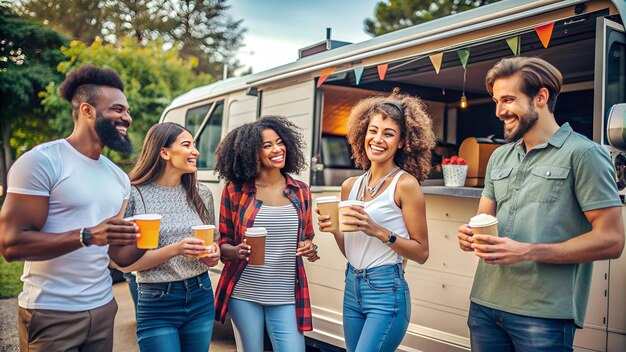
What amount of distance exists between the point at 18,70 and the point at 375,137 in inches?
871

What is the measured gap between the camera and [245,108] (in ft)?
18.0

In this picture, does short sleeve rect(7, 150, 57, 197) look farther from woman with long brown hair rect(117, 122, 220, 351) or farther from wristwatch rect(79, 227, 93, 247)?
woman with long brown hair rect(117, 122, 220, 351)

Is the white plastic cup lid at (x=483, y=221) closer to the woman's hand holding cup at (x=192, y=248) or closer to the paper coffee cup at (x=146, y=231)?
the woman's hand holding cup at (x=192, y=248)

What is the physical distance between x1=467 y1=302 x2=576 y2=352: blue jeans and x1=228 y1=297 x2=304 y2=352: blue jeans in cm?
99

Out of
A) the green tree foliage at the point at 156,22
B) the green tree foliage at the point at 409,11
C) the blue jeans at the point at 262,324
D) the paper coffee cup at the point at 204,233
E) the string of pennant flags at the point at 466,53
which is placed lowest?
the blue jeans at the point at 262,324

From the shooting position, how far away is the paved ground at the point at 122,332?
17.3 ft

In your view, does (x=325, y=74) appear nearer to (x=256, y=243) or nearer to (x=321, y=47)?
(x=321, y=47)

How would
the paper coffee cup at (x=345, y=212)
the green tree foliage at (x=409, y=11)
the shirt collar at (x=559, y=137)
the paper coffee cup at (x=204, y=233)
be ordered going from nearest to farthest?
the shirt collar at (x=559, y=137), the paper coffee cup at (x=345, y=212), the paper coffee cup at (x=204, y=233), the green tree foliage at (x=409, y=11)

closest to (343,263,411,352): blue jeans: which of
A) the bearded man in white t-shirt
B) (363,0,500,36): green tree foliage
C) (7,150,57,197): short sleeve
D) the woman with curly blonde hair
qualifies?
the woman with curly blonde hair

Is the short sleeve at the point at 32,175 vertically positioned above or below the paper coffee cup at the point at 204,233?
above

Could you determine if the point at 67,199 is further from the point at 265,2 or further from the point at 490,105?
the point at 265,2

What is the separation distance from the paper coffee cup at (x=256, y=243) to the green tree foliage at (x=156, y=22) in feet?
79.4

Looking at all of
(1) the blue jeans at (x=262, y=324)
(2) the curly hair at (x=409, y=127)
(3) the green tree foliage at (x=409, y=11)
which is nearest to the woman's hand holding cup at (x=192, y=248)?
(1) the blue jeans at (x=262, y=324)

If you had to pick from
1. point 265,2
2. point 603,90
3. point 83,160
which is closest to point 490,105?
point 603,90
